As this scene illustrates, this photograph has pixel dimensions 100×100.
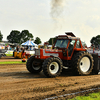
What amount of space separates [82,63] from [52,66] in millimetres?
1836

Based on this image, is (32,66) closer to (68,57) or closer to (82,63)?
(68,57)

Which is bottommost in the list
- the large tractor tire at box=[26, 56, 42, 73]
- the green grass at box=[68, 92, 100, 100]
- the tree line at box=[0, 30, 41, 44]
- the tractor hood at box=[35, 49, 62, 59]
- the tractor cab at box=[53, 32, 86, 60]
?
the green grass at box=[68, 92, 100, 100]

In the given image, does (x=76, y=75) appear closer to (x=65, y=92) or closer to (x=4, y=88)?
(x=65, y=92)

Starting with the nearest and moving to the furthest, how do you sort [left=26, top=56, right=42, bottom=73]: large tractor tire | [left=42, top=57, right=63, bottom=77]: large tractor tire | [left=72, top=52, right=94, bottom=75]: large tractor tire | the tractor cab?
[left=42, top=57, right=63, bottom=77]: large tractor tire < [left=72, top=52, right=94, bottom=75]: large tractor tire < the tractor cab < [left=26, top=56, right=42, bottom=73]: large tractor tire

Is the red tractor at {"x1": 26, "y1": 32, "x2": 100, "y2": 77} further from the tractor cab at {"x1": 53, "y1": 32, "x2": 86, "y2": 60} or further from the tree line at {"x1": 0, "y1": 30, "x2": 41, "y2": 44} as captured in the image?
the tree line at {"x1": 0, "y1": 30, "x2": 41, "y2": 44}

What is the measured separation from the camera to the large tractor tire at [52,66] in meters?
7.06

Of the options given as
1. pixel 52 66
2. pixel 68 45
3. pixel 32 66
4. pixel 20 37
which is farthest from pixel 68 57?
pixel 20 37

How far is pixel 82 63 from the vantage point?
8344 mm

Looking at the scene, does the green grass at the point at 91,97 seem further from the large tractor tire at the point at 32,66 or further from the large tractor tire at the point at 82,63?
the large tractor tire at the point at 32,66

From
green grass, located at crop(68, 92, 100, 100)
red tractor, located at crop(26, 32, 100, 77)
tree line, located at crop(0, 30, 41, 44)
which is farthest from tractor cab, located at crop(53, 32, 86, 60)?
tree line, located at crop(0, 30, 41, 44)

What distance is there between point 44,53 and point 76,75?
1.96 meters

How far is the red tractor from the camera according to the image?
7758mm

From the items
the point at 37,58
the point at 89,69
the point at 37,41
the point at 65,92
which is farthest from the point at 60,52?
the point at 37,41

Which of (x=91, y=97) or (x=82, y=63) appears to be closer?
(x=91, y=97)
